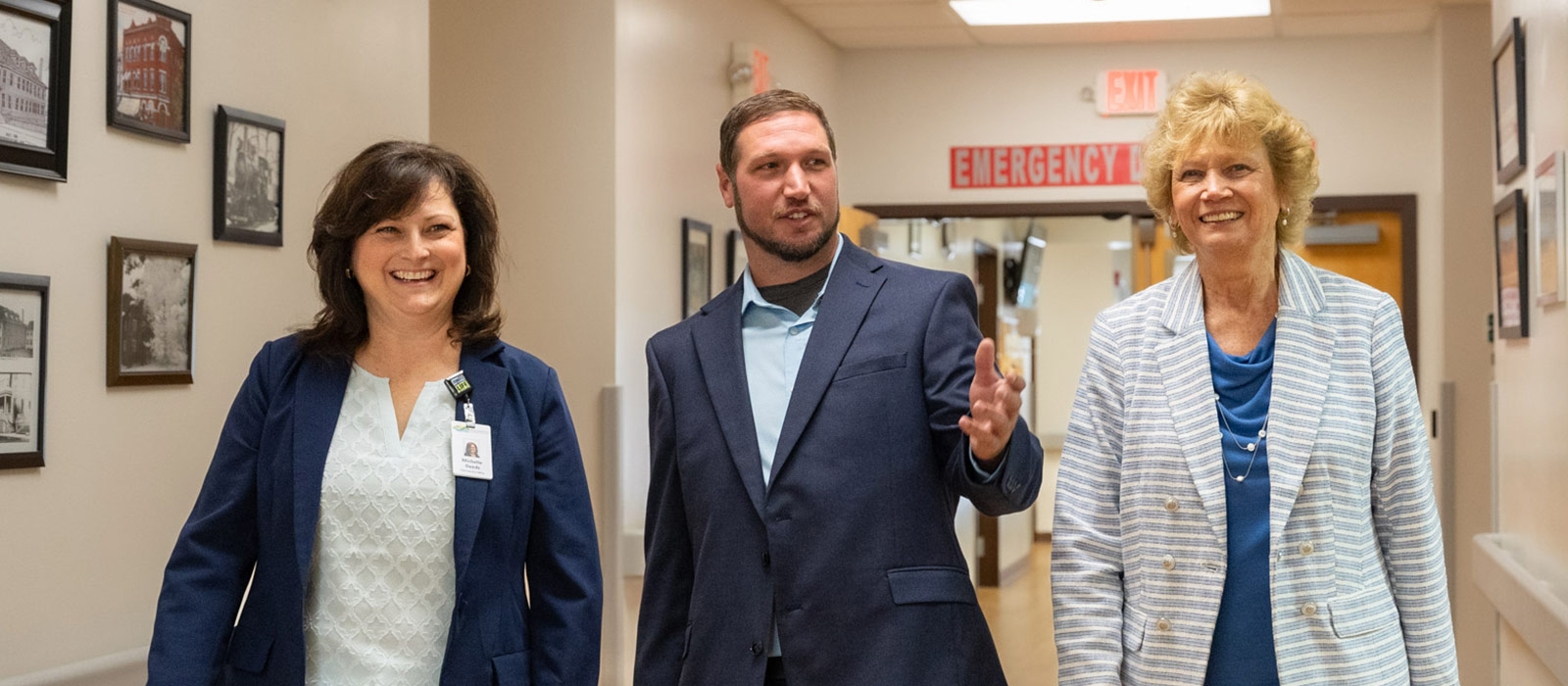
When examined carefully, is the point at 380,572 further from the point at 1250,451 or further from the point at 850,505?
the point at 1250,451

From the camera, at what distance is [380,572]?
80.5 inches

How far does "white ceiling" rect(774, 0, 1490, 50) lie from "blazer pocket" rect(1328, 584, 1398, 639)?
16.3 ft

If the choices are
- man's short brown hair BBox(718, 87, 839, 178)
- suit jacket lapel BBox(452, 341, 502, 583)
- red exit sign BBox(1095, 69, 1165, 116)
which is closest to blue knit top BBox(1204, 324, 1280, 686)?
man's short brown hair BBox(718, 87, 839, 178)

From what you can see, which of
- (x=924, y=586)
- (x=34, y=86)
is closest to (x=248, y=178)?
(x=34, y=86)

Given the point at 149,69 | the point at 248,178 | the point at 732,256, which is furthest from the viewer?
the point at 732,256

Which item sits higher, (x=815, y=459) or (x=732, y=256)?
(x=732, y=256)

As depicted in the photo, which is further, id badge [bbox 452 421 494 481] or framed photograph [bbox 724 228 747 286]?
framed photograph [bbox 724 228 747 286]

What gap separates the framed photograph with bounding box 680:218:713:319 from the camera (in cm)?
563

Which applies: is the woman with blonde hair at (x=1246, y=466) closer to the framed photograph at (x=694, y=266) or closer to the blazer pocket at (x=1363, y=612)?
the blazer pocket at (x=1363, y=612)

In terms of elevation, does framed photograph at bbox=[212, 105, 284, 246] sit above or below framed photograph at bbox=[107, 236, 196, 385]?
above

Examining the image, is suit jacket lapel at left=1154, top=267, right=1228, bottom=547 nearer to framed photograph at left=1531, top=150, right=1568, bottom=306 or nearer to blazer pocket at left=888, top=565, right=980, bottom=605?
blazer pocket at left=888, top=565, right=980, bottom=605

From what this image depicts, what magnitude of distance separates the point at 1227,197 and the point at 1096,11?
5073mm

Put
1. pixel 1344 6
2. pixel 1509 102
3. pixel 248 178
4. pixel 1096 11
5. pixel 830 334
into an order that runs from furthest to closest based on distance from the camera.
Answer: pixel 1096 11, pixel 1344 6, pixel 1509 102, pixel 248 178, pixel 830 334

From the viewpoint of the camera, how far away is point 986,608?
880 centimetres
